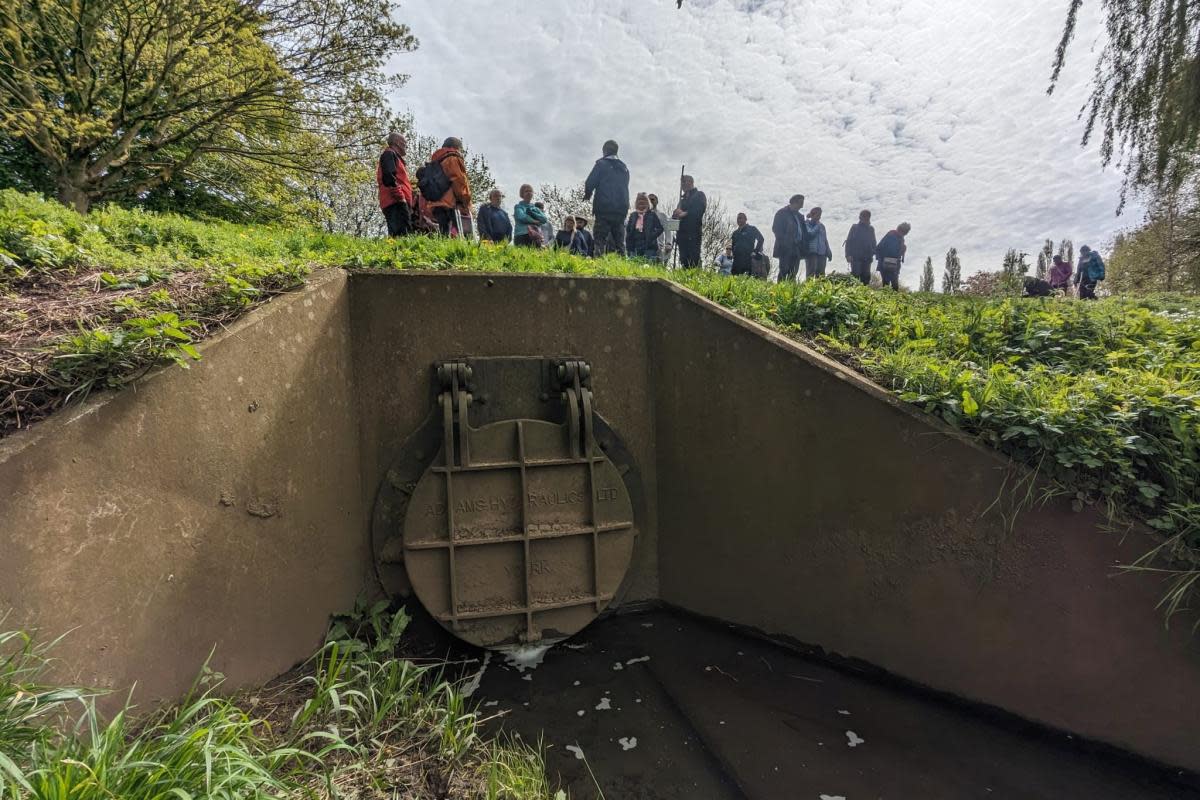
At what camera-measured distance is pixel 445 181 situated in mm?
6652

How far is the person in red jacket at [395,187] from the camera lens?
6.29 metres

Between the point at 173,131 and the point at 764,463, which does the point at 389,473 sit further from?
the point at 173,131

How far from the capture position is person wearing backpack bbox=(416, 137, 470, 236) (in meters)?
6.64

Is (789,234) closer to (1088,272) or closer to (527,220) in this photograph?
(527,220)

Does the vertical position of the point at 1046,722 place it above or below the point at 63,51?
below

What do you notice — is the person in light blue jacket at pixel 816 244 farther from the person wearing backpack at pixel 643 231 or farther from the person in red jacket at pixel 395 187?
the person in red jacket at pixel 395 187

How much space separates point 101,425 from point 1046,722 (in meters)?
4.34

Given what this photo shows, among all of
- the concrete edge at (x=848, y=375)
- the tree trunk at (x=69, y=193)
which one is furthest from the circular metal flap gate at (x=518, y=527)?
the tree trunk at (x=69, y=193)

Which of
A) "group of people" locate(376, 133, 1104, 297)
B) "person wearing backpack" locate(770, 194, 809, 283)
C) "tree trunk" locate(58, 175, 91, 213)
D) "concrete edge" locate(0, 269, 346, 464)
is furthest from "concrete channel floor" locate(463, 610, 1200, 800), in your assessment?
"tree trunk" locate(58, 175, 91, 213)

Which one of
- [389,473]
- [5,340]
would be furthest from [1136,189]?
[5,340]

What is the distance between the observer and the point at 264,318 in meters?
2.69

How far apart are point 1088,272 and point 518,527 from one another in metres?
14.6

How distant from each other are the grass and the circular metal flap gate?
1284mm

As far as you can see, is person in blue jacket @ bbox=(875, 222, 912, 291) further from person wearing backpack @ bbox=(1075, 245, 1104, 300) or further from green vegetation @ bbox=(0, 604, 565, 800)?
green vegetation @ bbox=(0, 604, 565, 800)
